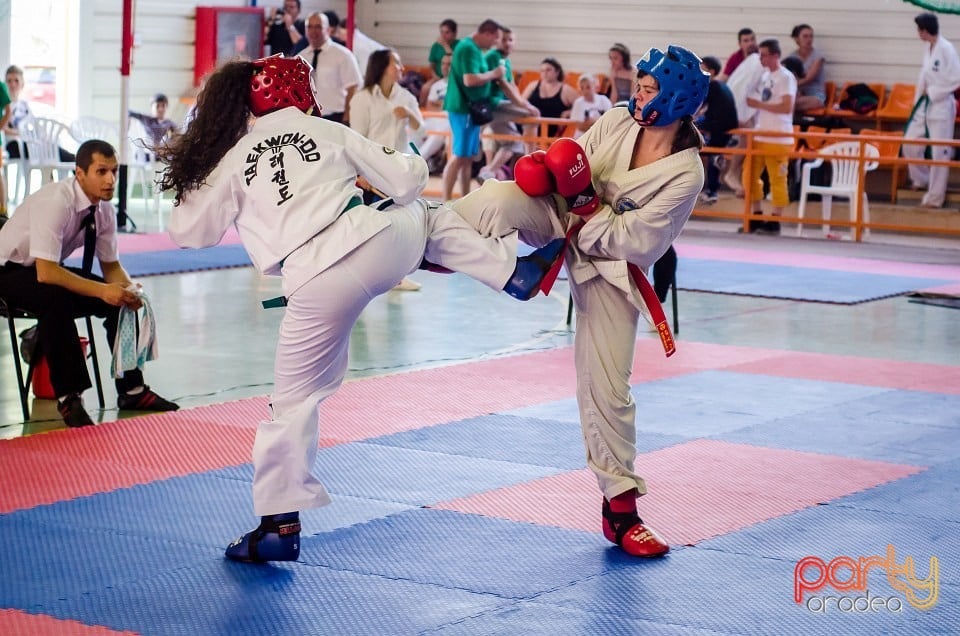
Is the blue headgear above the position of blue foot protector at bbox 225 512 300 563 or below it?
above

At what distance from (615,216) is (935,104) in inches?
449

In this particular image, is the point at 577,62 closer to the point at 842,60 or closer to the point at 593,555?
the point at 842,60

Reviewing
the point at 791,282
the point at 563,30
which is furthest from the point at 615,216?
the point at 563,30

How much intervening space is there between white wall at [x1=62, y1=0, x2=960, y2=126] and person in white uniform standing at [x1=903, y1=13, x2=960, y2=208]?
151 centimetres

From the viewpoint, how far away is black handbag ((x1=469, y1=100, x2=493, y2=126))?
14.4 meters

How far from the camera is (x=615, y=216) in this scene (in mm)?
4113

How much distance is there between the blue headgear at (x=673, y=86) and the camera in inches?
161

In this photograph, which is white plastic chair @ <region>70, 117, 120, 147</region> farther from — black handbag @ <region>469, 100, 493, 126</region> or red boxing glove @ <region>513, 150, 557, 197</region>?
red boxing glove @ <region>513, 150, 557, 197</region>

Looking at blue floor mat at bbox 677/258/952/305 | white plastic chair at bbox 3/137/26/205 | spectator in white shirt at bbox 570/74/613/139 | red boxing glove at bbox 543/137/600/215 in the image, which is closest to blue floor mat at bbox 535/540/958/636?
red boxing glove at bbox 543/137/600/215

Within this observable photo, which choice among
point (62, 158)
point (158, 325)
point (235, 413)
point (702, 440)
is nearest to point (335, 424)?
point (235, 413)

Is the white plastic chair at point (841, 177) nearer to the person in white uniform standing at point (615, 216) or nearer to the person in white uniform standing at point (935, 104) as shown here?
the person in white uniform standing at point (935, 104)

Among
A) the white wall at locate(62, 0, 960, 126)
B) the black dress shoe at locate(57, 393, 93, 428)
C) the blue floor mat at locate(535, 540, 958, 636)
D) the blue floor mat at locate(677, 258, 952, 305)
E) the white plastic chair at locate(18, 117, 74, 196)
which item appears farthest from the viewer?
the white wall at locate(62, 0, 960, 126)

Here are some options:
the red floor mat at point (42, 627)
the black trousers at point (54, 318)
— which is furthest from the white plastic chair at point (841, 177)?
the red floor mat at point (42, 627)

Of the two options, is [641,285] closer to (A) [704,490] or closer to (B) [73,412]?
(A) [704,490]
